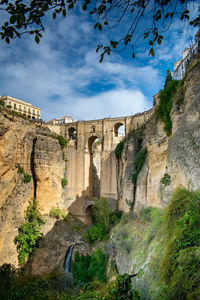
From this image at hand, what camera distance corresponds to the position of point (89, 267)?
1358 cm

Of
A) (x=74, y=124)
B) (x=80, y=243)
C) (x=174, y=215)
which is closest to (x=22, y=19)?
(x=174, y=215)

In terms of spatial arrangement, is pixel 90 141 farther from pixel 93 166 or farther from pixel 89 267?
pixel 89 267

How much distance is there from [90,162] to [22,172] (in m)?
9.99

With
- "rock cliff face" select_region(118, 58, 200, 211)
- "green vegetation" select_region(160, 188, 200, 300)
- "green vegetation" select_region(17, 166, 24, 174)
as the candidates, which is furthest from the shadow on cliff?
"green vegetation" select_region(160, 188, 200, 300)

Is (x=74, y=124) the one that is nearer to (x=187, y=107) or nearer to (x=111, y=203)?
(x=111, y=203)

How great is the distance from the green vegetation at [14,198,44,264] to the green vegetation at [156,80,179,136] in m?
12.5

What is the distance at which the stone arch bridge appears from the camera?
22.4 metres

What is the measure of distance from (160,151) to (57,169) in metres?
12.4

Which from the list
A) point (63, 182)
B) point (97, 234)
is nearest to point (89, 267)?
point (97, 234)

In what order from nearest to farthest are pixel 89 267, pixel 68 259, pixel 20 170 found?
pixel 89 267, pixel 68 259, pixel 20 170

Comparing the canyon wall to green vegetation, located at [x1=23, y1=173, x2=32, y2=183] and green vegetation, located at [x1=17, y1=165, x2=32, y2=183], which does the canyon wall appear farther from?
green vegetation, located at [x1=23, y1=173, x2=32, y2=183]

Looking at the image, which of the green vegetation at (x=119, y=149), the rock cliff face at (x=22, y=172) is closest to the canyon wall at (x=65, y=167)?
the rock cliff face at (x=22, y=172)

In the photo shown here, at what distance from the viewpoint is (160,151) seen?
9703mm

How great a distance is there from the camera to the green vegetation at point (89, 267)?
40.8ft
